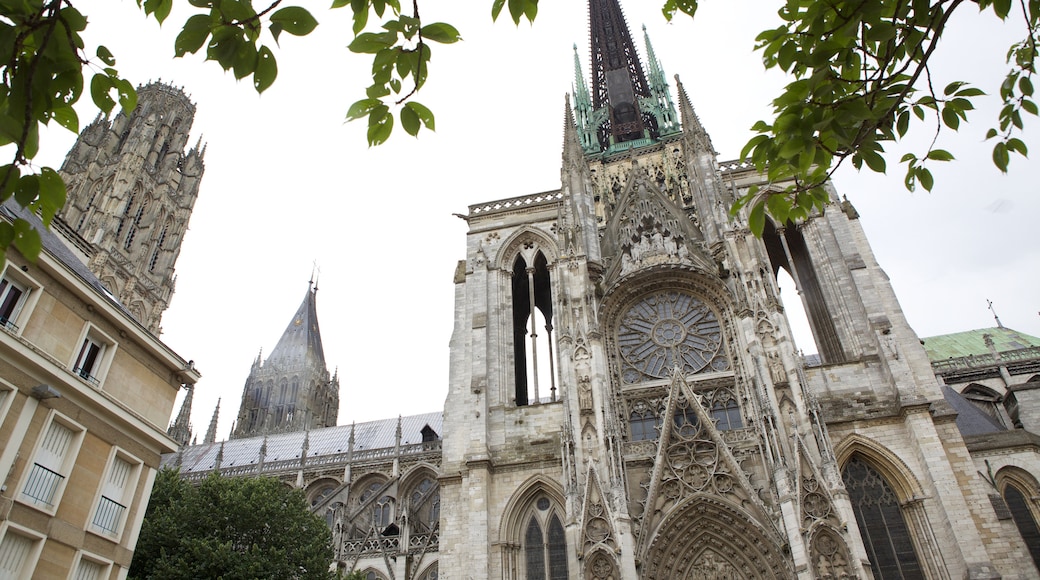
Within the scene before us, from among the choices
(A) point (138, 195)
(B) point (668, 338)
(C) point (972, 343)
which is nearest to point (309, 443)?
(A) point (138, 195)

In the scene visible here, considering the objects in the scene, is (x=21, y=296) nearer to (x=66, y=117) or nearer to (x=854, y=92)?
(x=66, y=117)

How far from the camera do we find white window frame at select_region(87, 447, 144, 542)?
39.7 feet

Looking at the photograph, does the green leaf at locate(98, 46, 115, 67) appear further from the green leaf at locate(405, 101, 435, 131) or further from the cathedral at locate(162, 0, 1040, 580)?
the cathedral at locate(162, 0, 1040, 580)

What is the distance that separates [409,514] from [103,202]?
3313 centimetres

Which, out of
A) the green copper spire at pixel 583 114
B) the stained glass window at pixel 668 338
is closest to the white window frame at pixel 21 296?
the stained glass window at pixel 668 338

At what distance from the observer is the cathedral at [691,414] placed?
16609mm

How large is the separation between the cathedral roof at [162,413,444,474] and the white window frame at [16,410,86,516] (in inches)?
1156

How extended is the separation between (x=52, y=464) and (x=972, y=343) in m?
43.0

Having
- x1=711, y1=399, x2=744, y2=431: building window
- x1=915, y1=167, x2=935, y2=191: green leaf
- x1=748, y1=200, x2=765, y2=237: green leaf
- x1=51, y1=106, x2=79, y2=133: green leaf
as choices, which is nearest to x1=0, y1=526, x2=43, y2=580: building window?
x1=51, y1=106, x2=79, y2=133: green leaf

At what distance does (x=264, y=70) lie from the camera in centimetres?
340

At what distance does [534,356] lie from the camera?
23141mm

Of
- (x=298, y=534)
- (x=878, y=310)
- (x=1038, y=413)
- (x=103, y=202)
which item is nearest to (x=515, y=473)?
(x=298, y=534)

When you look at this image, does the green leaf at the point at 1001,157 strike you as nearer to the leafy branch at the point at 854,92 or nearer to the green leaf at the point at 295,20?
the leafy branch at the point at 854,92

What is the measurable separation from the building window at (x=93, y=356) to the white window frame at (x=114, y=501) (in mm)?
1422
